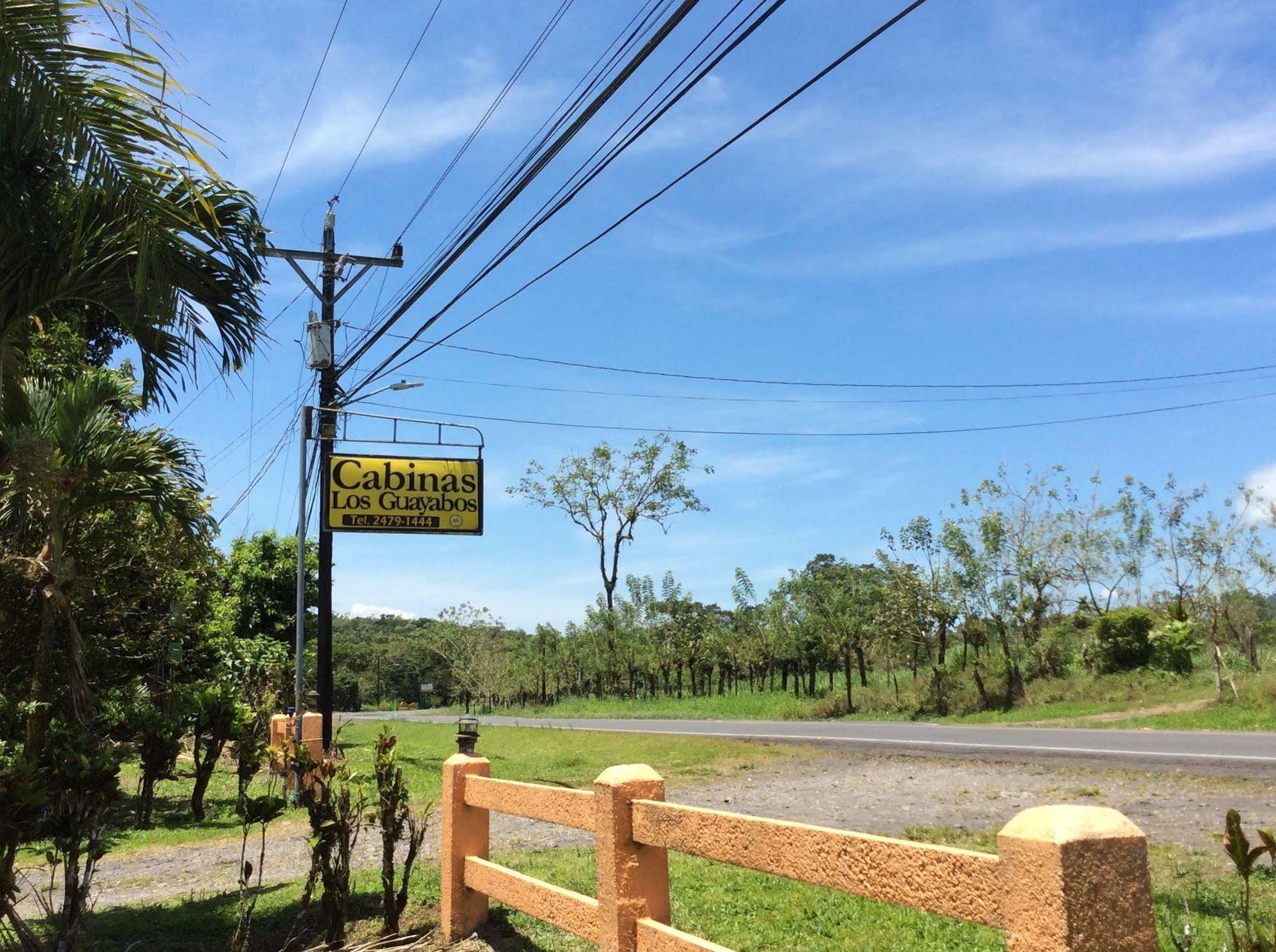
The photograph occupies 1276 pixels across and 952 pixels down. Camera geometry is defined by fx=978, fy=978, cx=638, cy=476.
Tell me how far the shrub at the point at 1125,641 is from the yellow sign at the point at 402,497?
74.1 ft

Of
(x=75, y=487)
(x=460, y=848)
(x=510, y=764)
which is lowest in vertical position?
(x=510, y=764)

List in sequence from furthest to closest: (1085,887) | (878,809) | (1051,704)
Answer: (1051,704) → (878,809) → (1085,887)

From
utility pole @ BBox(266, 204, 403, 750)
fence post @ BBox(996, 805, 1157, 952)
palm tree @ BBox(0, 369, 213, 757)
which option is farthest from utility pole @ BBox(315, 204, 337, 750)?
fence post @ BBox(996, 805, 1157, 952)

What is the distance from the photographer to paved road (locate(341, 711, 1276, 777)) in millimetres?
13258

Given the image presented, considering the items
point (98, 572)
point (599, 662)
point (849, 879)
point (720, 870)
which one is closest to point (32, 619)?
point (98, 572)

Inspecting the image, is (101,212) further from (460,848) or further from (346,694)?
(346,694)

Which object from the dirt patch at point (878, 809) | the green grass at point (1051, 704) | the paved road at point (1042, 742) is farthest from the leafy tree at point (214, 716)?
the green grass at point (1051, 704)

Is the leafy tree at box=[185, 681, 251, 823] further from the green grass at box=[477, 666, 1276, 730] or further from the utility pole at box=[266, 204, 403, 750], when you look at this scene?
the green grass at box=[477, 666, 1276, 730]

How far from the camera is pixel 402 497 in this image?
1417 centimetres

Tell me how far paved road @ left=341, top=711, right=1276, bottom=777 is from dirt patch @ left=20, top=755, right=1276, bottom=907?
1.03 metres

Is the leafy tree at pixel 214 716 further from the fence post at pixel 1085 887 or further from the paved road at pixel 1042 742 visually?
the fence post at pixel 1085 887

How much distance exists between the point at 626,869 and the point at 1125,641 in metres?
28.8

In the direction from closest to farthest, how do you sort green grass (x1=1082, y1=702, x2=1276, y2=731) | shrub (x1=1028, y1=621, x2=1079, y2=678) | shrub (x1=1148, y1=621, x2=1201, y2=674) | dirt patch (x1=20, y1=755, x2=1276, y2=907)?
1. dirt patch (x1=20, y1=755, x2=1276, y2=907)
2. green grass (x1=1082, y1=702, x2=1276, y2=731)
3. shrub (x1=1148, y1=621, x2=1201, y2=674)
4. shrub (x1=1028, y1=621, x2=1079, y2=678)

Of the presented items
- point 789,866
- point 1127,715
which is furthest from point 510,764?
point 789,866
